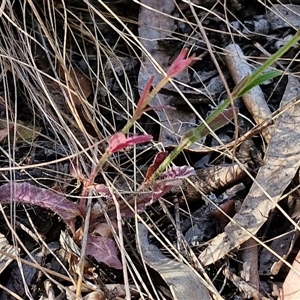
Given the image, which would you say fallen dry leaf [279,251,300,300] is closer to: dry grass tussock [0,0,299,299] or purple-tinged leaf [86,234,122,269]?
dry grass tussock [0,0,299,299]

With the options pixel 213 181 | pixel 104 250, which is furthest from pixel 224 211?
pixel 104 250

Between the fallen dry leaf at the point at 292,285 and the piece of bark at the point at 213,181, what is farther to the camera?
the piece of bark at the point at 213,181

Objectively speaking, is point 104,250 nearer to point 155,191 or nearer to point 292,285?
point 155,191

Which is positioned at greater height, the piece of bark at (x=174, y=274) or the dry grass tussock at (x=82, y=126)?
the dry grass tussock at (x=82, y=126)

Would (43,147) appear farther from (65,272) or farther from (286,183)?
(286,183)

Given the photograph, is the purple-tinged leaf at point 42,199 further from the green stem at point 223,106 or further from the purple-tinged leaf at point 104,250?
the green stem at point 223,106

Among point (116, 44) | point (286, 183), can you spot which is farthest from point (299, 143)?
point (116, 44)

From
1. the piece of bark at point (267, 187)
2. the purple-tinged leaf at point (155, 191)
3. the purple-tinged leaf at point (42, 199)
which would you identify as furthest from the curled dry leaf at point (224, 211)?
the purple-tinged leaf at point (42, 199)
